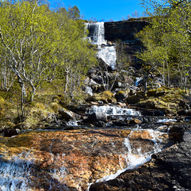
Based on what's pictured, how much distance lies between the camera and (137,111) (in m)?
17.1

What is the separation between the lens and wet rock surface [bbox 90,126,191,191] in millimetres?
4262

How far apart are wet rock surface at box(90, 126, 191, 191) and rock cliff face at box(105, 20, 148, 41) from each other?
51246 mm

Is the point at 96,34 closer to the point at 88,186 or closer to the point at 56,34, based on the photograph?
the point at 56,34

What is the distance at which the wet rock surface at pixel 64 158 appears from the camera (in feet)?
15.3

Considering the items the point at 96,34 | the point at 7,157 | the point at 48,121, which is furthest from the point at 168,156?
the point at 96,34

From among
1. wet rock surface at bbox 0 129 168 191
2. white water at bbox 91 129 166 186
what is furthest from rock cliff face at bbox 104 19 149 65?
wet rock surface at bbox 0 129 168 191

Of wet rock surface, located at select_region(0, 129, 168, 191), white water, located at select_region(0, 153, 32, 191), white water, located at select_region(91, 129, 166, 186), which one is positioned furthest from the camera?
white water, located at select_region(91, 129, 166, 186)

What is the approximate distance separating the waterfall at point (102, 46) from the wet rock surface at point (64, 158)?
32411 mm

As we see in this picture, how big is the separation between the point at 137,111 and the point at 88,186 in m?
13.4

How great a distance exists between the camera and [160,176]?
181 inches

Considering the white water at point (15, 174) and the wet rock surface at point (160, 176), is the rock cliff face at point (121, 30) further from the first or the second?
the white water at point (15, 174)

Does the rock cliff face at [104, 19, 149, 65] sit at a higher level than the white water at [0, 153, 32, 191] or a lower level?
higher

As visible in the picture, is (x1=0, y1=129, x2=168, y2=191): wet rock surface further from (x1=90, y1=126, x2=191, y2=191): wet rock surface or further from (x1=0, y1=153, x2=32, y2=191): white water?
(x1=90, y1=126, x2=191, y2=191): wet rock surface

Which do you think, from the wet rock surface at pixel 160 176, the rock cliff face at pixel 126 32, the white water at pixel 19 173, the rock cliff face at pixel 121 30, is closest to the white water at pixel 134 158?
the wet rock surface at pixel 160 176
